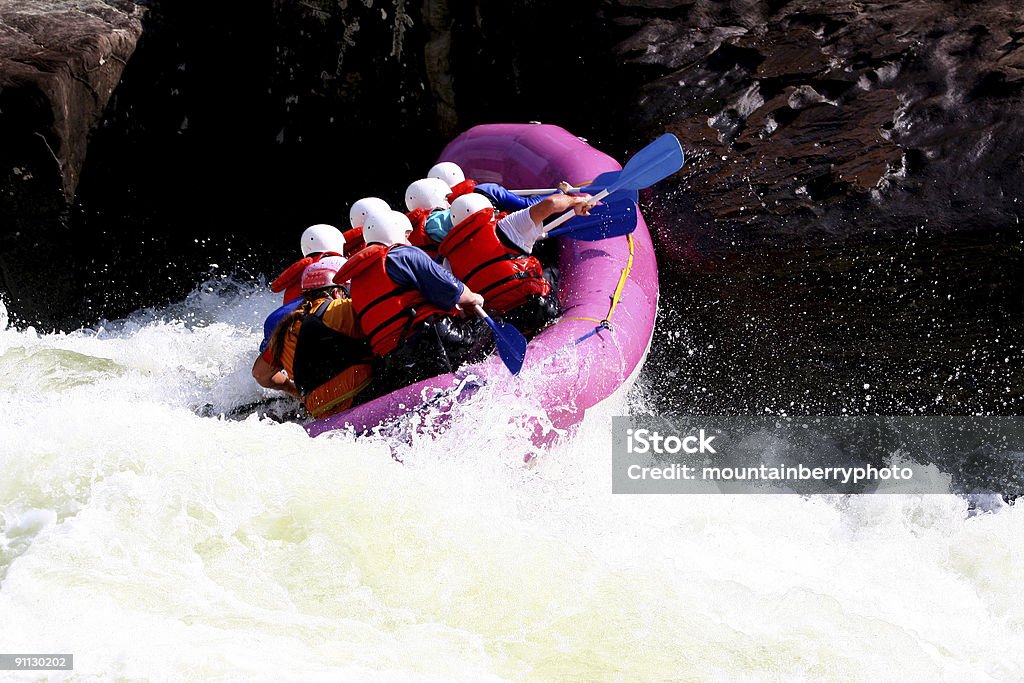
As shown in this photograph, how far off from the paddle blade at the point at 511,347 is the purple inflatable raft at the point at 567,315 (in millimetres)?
35

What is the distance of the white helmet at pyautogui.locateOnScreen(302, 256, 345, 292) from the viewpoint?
4.42 meters

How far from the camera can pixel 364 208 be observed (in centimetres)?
472

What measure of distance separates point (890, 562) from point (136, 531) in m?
2.56

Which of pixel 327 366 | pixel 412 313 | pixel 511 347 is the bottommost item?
pixel 327 366

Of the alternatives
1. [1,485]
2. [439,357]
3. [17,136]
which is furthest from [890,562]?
[17,136]

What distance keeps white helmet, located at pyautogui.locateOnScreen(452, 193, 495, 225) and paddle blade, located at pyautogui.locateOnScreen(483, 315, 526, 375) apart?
613 mm

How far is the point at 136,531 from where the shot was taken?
9.58 ft

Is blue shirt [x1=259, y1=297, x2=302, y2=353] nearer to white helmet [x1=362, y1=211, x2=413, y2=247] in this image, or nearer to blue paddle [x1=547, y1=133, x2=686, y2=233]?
white helmet [x1=362, y1=211, x2=413, y2=247]

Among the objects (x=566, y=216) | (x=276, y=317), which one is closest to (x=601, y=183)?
(x=566, y=216)

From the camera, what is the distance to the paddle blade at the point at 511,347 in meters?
3.82

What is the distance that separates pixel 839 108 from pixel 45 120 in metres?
4.63

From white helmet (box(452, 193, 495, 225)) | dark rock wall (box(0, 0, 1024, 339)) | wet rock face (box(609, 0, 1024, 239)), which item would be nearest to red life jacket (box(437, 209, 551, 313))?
white helmet (box(452, 193, 495, 225))

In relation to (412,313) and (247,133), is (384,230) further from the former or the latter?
(247,133)

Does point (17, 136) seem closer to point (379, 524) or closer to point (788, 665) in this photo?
point (379, 524)
